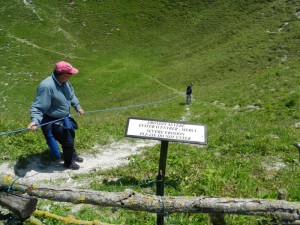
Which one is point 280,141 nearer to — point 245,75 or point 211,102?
point 211,102

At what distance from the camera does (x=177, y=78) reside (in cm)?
4462

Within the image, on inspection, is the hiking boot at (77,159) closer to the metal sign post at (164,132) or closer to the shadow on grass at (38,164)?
the shadow on grass at (38,164)

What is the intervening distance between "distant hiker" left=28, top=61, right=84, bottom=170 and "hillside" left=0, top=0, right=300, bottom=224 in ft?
3.24

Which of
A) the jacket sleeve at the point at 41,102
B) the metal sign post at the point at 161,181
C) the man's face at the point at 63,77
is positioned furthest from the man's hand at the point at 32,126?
the metal sign post at the point at 161,181

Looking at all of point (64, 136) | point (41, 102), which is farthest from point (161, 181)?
point (41, 102)

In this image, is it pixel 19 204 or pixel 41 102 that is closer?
pixel 19 204

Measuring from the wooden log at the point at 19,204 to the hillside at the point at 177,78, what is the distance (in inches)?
68.1

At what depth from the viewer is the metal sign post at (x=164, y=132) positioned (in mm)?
7574

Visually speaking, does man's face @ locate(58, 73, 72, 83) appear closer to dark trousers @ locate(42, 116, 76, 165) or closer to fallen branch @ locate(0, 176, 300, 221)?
dark trousers @ locate(42, 116, 76, 165)

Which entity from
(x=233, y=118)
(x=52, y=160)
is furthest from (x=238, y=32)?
(x=52, y=160)

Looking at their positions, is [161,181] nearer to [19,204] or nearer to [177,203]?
[177,203]

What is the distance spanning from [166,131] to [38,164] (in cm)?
481

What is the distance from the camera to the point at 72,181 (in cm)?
955

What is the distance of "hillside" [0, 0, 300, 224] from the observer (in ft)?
32.0
